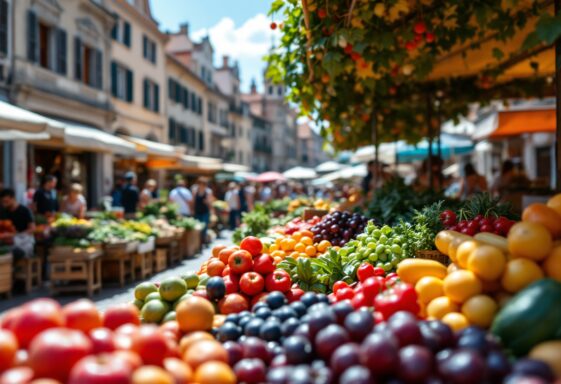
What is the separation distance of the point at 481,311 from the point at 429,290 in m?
0.31

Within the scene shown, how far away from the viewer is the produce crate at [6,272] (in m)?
7.52

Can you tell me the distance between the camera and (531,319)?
1.68 metres

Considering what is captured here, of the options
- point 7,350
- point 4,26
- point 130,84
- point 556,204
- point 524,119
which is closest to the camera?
point 7,350

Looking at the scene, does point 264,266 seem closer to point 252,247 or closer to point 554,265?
point 252,247

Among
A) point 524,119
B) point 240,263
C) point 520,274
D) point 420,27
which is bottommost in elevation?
point 240,263

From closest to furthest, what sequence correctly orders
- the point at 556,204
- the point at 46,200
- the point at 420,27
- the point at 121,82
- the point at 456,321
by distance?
the point at 456,321
the point at 556,204
the point at 420,27
the point at 46,200
the point at 121,82

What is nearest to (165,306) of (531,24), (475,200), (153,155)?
(475,200)

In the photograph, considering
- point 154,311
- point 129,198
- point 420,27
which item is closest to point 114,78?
point 129,198

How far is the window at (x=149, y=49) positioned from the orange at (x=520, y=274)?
82.8 ft

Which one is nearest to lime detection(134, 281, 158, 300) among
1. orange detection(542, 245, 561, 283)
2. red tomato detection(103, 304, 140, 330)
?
red tomato detection(103, 304, 140, 330)

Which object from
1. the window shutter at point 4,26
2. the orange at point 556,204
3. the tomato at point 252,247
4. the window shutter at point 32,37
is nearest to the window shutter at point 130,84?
the window shutter at point 32,37

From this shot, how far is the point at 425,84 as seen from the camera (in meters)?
8.63

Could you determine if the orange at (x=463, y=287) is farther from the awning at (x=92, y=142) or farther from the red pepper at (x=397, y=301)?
the awning at (x=92, y=142)

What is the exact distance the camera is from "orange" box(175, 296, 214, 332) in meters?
2.21
